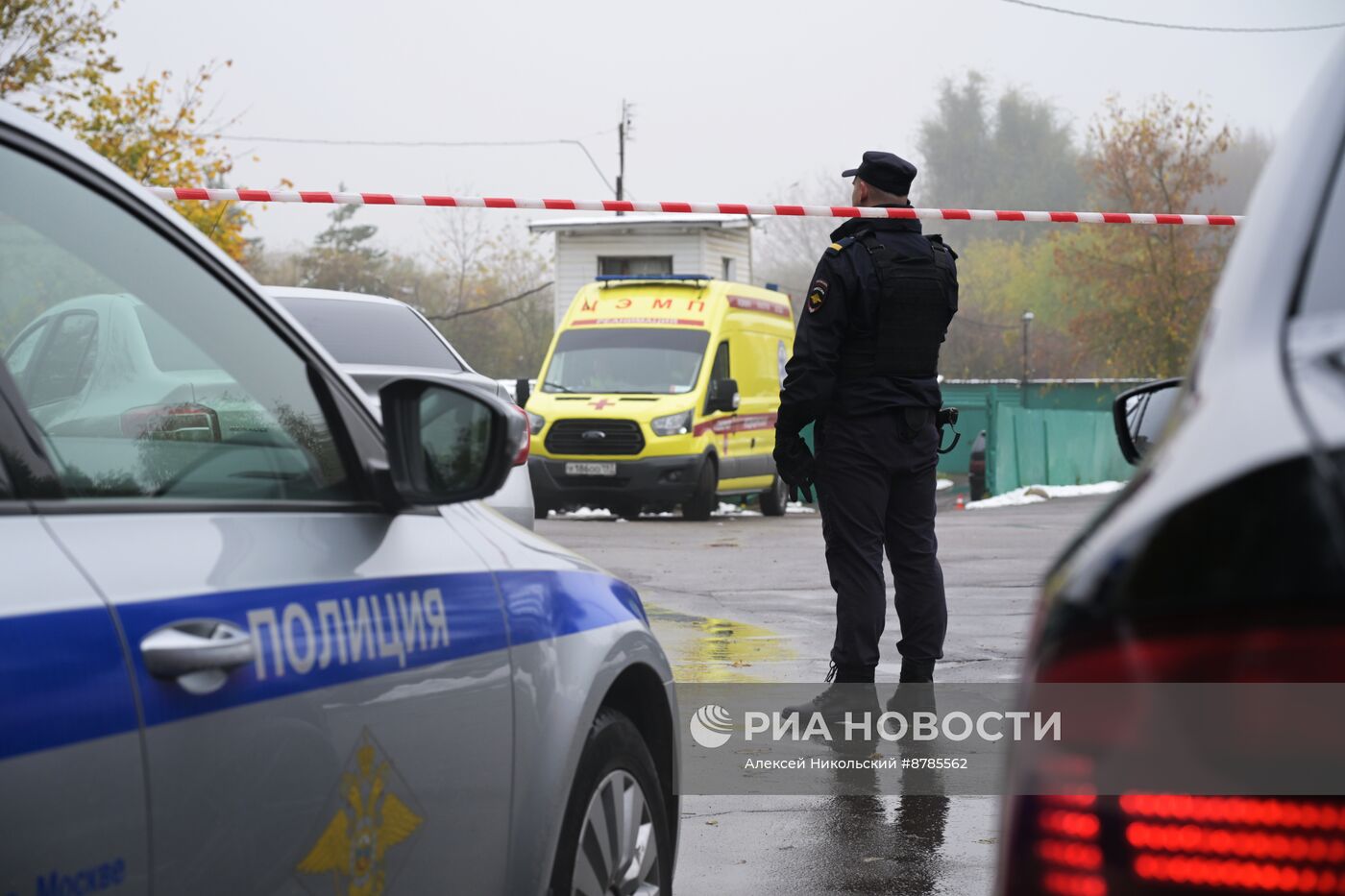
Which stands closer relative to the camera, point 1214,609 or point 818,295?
point 1214,609

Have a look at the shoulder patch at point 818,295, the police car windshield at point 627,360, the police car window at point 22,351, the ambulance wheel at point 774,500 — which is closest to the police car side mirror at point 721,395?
the police car windshield at point 627,360

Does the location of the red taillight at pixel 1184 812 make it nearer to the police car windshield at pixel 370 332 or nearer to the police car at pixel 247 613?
the police car at pixel 247 613

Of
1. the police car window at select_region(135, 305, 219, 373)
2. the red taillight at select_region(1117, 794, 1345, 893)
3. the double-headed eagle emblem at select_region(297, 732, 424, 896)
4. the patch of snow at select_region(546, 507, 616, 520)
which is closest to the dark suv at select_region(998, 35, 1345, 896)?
the red taillight at select_region(1117, 794, 1345, 893)

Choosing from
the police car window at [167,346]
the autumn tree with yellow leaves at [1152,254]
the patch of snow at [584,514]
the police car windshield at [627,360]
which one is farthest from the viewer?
the autumn tree with yellow leaves at [1152,254]

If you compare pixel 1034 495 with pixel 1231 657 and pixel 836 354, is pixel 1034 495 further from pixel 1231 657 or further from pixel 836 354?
pixel 1231 657

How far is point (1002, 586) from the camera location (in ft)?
37.1

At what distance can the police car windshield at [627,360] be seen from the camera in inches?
752

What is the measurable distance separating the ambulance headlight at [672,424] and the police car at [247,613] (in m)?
15.0

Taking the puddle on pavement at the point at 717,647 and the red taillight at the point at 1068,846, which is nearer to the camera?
the red taillight at the point at 1068,846

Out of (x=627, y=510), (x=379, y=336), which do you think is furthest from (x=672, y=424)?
(x=379, y=336)

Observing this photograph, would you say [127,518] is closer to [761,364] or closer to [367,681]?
[367,681]

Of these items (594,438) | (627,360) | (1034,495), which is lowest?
(1034,495)

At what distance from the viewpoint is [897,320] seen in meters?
6.08

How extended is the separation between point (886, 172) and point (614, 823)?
3751 millimetres
